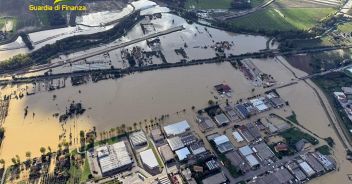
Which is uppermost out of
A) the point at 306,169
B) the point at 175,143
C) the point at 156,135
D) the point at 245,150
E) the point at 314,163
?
the point at 156,135

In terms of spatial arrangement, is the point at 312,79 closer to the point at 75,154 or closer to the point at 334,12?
the point at 334,12

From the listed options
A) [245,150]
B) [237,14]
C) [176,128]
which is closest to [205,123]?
[176,128]

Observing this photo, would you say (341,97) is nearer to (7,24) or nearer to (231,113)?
(231,113)

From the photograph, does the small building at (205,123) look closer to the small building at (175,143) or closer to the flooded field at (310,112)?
the small building at (175,143)

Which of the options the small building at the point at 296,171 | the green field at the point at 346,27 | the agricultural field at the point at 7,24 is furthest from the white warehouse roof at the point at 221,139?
the agricultural field at the point at 7,24

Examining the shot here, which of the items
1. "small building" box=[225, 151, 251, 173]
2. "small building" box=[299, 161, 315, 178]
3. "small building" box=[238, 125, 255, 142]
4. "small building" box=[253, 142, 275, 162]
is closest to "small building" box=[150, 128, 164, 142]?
"small building" box=[225, 151, 251, 173]

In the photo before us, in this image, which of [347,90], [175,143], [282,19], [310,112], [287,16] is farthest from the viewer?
[287,16]

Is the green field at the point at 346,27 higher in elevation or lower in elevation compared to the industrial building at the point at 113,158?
higher
